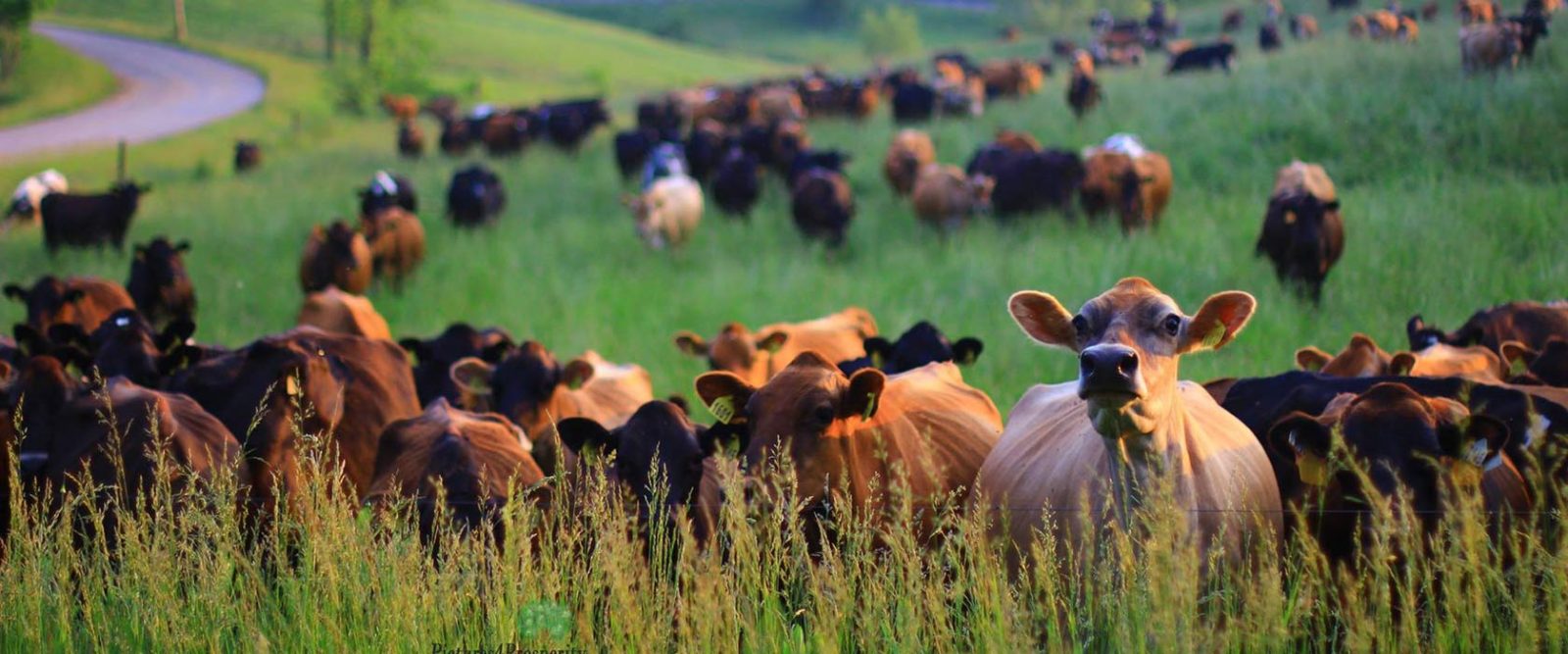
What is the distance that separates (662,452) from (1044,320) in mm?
1827

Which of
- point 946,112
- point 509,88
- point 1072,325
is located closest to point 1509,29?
point 946,112

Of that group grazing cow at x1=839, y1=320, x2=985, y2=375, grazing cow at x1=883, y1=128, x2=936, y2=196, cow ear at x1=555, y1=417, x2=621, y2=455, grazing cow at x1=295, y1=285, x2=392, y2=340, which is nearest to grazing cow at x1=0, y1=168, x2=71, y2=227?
grazing cow at x1=295, y1=285, x2=392, y2=340

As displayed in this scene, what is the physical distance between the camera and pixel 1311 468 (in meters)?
5.71

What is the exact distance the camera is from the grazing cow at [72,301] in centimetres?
1323

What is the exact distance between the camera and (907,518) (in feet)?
15.5

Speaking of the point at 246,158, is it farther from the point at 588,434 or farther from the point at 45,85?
the point at 588,434

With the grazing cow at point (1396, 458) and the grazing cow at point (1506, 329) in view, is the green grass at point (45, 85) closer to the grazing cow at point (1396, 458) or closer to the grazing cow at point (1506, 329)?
the grazing cow at point (1506, 329)

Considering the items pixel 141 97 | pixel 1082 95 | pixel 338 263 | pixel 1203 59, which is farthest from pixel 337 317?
pixel 141 97

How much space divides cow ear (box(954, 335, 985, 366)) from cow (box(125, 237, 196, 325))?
9974mm

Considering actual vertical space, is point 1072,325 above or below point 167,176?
above

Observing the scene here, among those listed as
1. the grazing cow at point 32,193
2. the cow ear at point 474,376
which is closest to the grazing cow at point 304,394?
the cow ear at point 474,376

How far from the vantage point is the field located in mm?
5031

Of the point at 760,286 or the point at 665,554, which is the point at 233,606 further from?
the point at 760,286

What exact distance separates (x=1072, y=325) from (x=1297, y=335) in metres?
8.10
